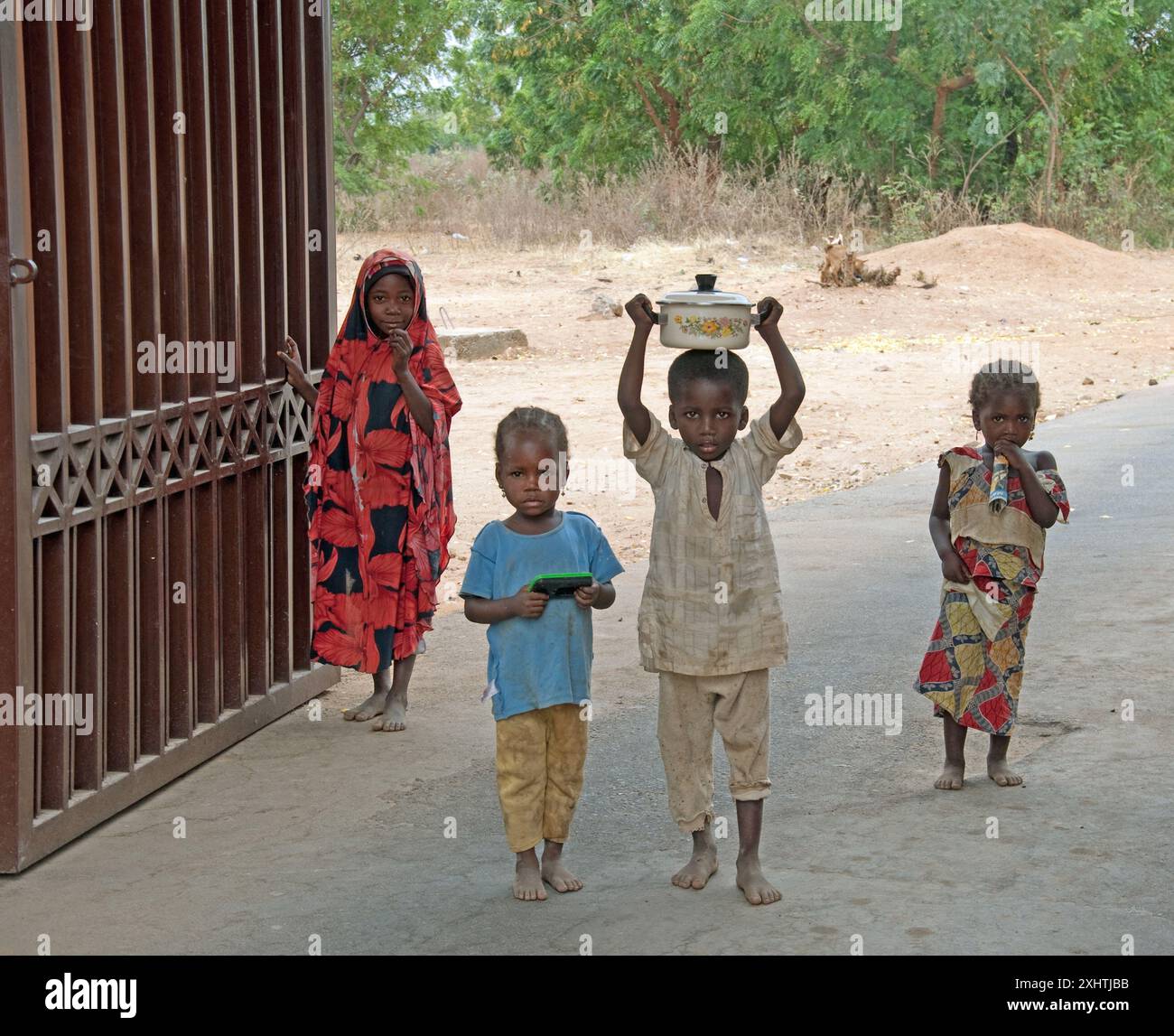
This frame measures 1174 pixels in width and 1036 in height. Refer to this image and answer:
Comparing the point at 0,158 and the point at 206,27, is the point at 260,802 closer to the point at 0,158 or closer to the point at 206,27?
the point at 0,158

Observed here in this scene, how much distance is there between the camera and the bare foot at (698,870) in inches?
167

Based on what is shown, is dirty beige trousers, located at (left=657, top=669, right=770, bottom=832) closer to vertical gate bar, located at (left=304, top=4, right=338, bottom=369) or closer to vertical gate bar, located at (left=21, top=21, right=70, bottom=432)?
vertical gate bar, located at (left=21, top=21, right=70, bottom=432)

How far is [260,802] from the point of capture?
511 centimetres

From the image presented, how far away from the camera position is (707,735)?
4.30 metres

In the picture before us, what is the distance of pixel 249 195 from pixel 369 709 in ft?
6.54


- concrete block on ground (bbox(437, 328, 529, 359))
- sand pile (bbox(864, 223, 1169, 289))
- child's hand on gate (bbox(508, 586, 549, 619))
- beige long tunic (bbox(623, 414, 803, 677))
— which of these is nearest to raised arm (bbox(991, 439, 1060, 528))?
beige long tunic (bbox(623, 414, 803, 677))

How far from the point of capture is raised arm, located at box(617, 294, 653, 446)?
409 cm

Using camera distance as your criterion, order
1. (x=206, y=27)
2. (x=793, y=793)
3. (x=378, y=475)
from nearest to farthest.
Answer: (x=793, y=793)
(x=206, y=27)
(x=378, y=475)

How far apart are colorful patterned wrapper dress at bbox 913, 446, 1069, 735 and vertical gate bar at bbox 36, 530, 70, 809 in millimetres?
2683

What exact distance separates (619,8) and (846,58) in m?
5.65

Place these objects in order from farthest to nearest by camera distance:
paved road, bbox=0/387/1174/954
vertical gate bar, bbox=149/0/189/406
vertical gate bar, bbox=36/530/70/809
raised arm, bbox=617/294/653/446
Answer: vertical gate bar, bbox=149/0/189/406, vertical gate bar, bbox=36/530/70/809, raised arm, bbox=617/294/653/446, paved road, bbox=0/387/1174/954

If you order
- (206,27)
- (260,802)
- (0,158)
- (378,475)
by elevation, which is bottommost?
(260,802)

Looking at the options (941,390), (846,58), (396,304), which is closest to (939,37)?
(846,58)

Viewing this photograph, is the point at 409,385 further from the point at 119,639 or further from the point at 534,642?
the point at 534,642
